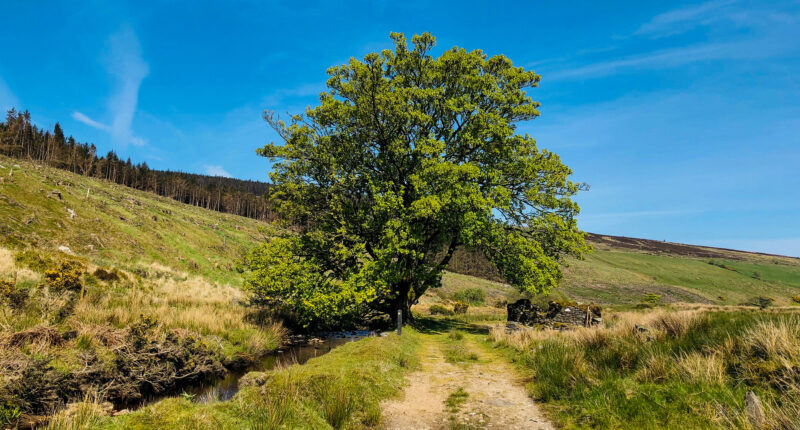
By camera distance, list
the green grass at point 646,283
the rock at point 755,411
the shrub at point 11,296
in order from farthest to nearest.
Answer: the green grass at point 646,283, the shrub at point 11,296, the rock at point 755,411

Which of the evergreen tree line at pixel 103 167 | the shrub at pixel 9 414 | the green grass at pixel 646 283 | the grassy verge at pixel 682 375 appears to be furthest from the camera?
the evergreen tree line at pixel 103 167

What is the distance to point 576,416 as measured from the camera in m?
6.46

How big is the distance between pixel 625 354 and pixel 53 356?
14.9m

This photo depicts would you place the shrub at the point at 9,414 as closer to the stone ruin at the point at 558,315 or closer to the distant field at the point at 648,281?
the stone ruin at the point at 558,315

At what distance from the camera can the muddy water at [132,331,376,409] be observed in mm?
9781

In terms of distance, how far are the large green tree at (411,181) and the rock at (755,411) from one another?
43.2 ft

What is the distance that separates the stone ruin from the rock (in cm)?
1630

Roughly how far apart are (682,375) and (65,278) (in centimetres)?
2263

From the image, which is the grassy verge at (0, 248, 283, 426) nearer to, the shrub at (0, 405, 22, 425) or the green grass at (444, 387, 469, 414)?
the shrub at (0, 405, 22, 425)

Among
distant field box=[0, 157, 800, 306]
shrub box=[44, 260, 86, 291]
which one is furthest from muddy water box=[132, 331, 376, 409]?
shrub box=[44, 260, 86, 291]

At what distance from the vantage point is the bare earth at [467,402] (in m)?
6.66

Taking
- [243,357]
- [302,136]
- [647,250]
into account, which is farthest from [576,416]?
[647,250]

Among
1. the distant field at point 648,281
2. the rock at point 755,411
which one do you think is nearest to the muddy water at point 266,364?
the rock at point 755,411

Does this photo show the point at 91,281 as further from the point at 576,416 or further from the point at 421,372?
the point at 576,416
